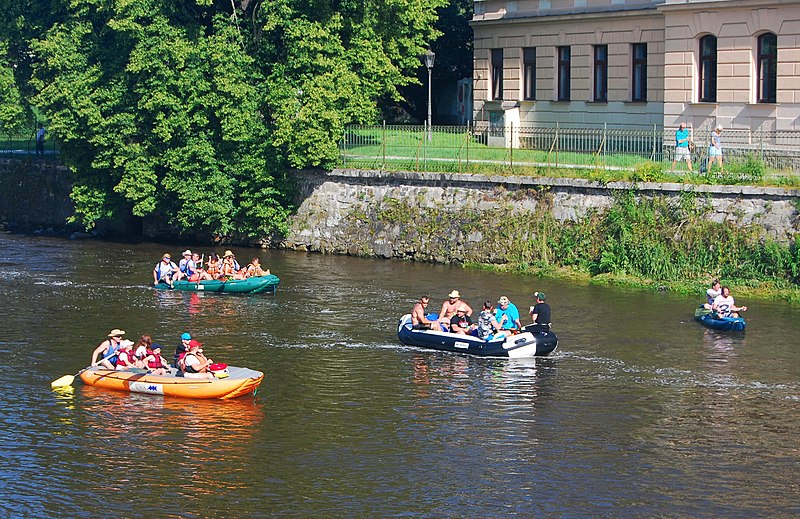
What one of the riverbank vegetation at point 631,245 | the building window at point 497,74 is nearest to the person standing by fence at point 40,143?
the building window at point 497,74

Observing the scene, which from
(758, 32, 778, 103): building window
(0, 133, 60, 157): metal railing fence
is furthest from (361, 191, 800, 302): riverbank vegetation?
(0, 133, 60, 157): metal railing fence

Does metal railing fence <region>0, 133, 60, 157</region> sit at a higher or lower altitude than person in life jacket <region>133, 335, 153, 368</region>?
higher

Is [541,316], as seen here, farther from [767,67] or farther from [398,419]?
[767,67]

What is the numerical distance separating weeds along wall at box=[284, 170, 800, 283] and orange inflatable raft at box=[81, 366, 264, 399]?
16.3 metres

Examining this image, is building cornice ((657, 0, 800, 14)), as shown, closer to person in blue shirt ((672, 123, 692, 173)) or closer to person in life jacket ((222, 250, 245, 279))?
person in blue shirt ((672, 123, 692, 173))

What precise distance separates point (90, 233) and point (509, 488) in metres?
34.9

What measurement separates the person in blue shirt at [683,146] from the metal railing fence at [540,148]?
19.3 inches

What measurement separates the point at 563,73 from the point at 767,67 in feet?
34.4

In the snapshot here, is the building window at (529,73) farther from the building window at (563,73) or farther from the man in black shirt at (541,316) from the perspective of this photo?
the man in black shirt at (541,316)

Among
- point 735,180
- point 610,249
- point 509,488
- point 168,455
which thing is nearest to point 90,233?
point 610,249

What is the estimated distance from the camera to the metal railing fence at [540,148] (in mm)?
40812

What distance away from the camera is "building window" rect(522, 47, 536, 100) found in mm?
51938

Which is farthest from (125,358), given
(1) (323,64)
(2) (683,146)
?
(2) (683,146)

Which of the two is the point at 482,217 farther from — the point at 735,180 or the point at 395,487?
the point at 395,487
